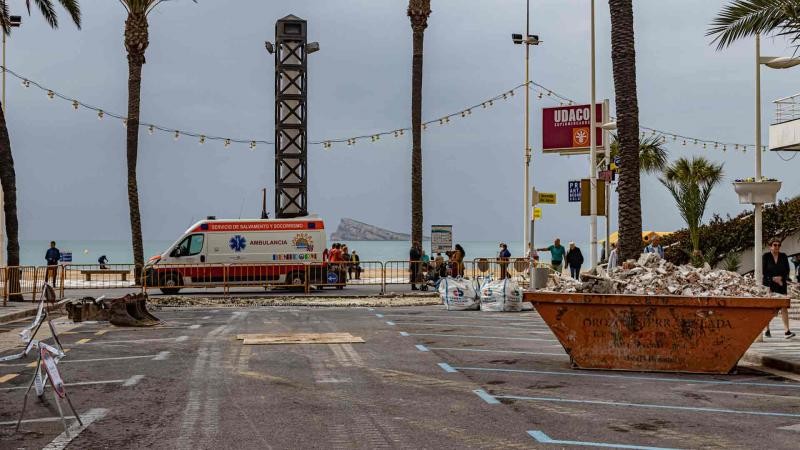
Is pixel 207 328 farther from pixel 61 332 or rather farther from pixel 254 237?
pixel 254 237

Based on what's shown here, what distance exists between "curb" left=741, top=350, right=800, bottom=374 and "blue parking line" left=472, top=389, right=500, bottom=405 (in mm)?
4714

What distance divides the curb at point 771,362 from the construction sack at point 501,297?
10.2 meters

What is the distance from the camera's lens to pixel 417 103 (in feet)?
124

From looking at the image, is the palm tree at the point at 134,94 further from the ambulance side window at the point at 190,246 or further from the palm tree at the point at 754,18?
the palm tree at the point at 754,18

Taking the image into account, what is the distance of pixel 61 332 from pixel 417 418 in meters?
11.1

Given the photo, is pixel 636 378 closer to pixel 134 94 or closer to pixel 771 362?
pixel 771 362

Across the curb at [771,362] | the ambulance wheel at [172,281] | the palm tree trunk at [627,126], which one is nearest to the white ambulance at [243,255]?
the ambulance wheel at [172,281]

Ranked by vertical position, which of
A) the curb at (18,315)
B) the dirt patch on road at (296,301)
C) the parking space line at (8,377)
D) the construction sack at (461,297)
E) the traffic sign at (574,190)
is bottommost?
the parking space line at (8,377)

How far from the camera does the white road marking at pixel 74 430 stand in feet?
24.3

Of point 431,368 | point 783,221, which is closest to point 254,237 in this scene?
point 783,221

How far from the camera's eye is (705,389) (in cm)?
1060

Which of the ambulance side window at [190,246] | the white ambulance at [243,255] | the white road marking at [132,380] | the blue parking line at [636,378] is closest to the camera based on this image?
the white road marking at [132,380]

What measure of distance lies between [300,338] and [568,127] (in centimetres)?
3057

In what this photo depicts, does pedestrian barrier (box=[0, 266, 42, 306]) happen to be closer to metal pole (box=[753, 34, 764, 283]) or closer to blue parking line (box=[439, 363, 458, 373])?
blue parking line (box=[439, 363, 458, 373])
